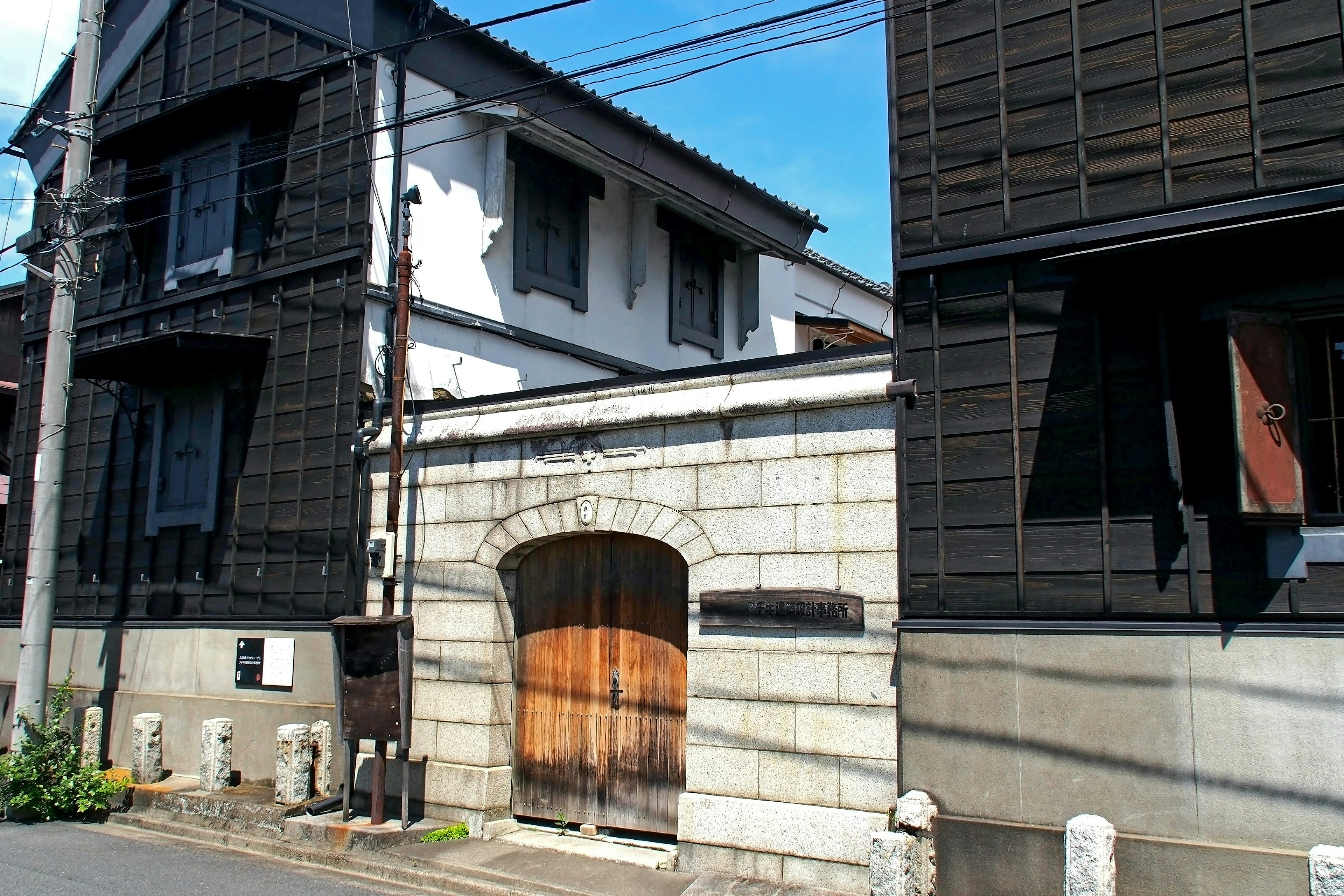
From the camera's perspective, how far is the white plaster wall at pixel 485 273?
13.0 metres

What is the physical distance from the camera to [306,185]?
1332 cm

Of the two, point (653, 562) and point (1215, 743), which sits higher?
point (653, 562)

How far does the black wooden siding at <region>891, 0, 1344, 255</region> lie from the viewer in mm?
7445

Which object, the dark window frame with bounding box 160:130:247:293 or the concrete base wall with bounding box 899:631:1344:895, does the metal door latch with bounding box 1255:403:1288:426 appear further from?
the dark window frame with bounding box 160:130:247:293

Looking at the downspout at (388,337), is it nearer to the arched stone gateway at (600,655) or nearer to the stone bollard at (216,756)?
the arched stone gateway at (600,655)

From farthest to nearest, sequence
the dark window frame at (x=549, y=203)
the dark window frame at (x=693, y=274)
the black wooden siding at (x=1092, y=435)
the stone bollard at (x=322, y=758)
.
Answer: the dark window frame at (x=693, y=274)
the dark window frame at (x=549, y=203)
the stone bollard at (x=322, y=758)
the black wooden siding at (x=1092, y=435)

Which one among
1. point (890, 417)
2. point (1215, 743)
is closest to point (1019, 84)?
point (890, 417)

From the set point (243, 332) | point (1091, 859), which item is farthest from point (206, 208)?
point (1091, 859)

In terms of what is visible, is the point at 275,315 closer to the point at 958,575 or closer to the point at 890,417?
the point at 890,417

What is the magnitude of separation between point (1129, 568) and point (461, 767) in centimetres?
654

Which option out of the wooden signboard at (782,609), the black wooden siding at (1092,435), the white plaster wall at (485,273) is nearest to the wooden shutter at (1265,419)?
the black wooden siding at (1092,435)

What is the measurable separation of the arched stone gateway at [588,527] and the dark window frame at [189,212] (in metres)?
5.97

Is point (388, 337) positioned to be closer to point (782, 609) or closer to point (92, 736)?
point (782, 609)

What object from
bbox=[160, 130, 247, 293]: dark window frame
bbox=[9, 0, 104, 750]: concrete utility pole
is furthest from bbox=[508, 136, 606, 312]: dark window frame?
bbox=[9, 0, 104, 750]: concrete utility pole
